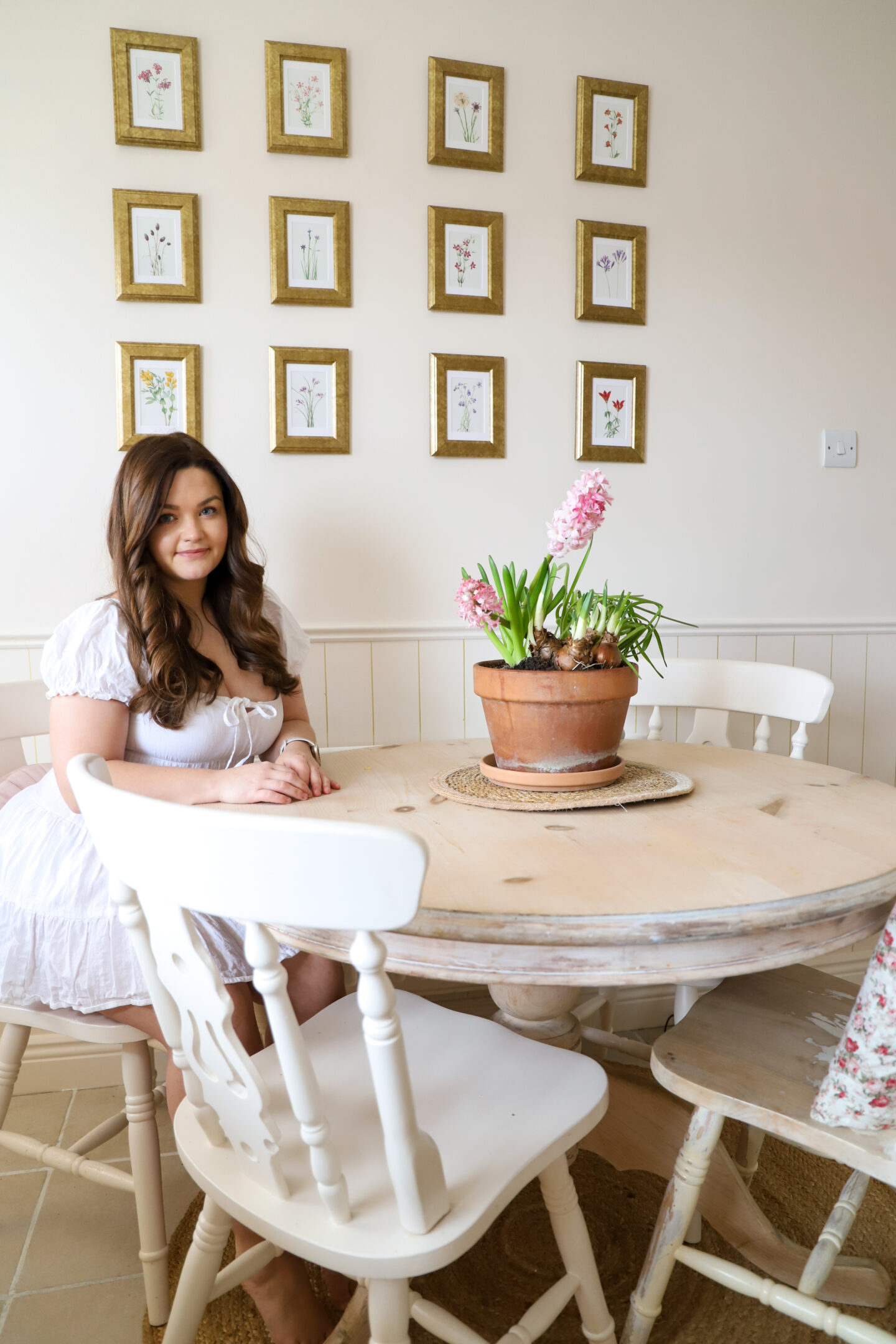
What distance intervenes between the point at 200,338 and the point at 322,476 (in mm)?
411

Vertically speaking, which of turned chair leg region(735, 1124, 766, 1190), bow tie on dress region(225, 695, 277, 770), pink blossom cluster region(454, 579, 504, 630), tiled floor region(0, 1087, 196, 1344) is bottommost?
tiled floor region(0, 1087, 196, 1344)

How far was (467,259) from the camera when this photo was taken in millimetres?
2178

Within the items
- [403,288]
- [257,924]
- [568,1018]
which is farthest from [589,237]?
[257,924]

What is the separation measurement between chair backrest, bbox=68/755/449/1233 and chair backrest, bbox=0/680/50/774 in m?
0.82

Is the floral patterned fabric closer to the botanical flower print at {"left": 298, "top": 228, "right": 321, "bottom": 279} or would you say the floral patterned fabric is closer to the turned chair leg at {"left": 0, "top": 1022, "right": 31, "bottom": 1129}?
the turned chair leg at {"left": 0, "top": 1022, "right": 31, "bottom": 1129}

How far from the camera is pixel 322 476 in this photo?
2152mm

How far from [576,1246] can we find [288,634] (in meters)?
1.18

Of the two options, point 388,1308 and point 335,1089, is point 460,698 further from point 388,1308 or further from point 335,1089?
point 388,1308

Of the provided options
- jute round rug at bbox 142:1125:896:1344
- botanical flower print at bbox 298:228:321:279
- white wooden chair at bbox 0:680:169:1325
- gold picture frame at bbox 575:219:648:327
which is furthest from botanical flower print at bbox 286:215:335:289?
jute round rug at bbox 142:1125:896:1344

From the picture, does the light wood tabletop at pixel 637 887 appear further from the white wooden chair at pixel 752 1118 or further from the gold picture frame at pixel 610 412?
the gold picture frame at pixel 610 412

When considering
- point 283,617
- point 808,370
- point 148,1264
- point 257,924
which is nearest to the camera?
point 257,924

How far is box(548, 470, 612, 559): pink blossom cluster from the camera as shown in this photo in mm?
1269

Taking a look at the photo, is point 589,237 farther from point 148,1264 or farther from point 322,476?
point 148,1264

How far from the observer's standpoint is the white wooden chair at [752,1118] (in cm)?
103
